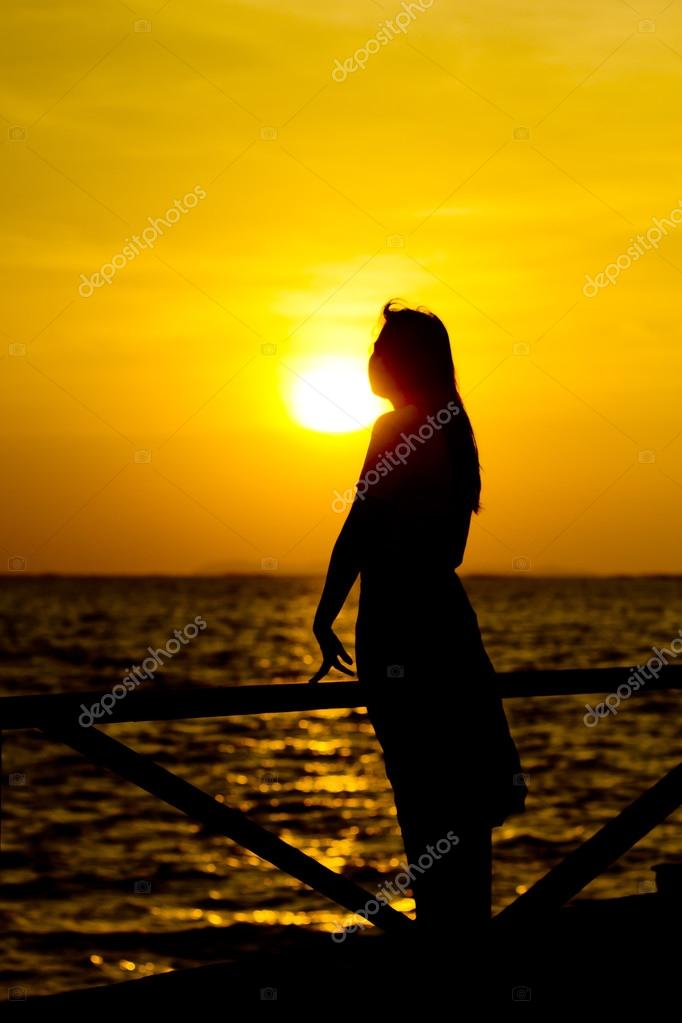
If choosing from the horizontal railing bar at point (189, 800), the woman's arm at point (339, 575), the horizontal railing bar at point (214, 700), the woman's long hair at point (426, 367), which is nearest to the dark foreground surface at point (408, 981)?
the horizontal railing bar at point (189, 800)

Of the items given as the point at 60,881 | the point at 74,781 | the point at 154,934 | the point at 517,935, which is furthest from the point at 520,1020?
the point at 74,781

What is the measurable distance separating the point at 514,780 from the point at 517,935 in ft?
1.47

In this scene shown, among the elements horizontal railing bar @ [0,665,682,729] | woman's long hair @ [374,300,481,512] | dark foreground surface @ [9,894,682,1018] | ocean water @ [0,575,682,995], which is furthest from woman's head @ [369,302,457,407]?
ocean water @ [0,575,682,995]

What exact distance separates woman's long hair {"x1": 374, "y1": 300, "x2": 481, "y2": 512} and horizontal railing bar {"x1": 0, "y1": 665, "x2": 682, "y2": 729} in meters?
0.61

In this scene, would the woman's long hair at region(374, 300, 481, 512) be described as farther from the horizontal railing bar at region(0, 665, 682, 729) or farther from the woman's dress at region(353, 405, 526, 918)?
the horizontal railing bar at region(0, 665, 682, 729)

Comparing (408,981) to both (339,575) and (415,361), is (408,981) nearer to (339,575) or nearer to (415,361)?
(339,575)

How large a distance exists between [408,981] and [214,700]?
1.08m

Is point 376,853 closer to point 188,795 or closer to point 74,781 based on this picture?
point 74,781

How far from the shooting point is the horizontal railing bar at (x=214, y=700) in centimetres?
331

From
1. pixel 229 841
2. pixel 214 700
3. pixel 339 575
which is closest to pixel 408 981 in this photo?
pixel 214 700

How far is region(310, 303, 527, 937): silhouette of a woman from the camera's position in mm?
3721

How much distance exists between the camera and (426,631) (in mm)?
3734

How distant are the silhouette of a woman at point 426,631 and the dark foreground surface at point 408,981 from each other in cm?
12
